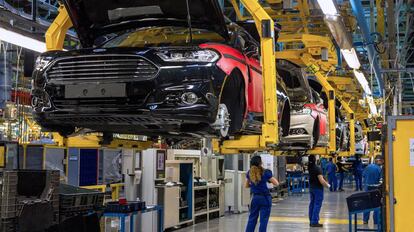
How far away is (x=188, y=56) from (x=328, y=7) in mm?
3126

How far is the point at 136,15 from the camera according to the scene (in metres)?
5.18

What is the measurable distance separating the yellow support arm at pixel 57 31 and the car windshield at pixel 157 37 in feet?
1.51

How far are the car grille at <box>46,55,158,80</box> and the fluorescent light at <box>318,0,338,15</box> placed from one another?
3.07 meters

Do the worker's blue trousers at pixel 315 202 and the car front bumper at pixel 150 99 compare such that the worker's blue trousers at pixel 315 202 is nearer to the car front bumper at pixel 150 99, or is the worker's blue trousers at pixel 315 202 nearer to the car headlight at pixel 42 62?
the car front bumper at pixel 150 99

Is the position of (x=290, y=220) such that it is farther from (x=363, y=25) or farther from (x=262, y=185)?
(x=363, y=25)

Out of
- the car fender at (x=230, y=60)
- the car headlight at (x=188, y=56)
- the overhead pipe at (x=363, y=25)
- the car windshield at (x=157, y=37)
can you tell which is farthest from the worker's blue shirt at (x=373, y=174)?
the car headlight at (x=188, y=56)

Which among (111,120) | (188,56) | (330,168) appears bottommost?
(330,168)

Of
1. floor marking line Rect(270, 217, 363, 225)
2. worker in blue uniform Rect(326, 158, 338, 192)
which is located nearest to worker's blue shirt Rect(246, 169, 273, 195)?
floor marking line Rect(270, 217, 363, 225)

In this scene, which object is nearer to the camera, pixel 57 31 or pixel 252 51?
pixel 57 31

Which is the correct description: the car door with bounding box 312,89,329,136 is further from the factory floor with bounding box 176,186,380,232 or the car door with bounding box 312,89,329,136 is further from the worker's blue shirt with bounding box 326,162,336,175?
the worker's blue shirt with bounding box 326,162,336,175

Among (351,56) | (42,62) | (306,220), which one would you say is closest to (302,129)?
(351,56)

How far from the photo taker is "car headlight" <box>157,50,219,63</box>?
4449mm

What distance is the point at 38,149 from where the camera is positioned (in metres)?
8.36

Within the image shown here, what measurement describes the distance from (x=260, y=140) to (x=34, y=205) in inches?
83.2
